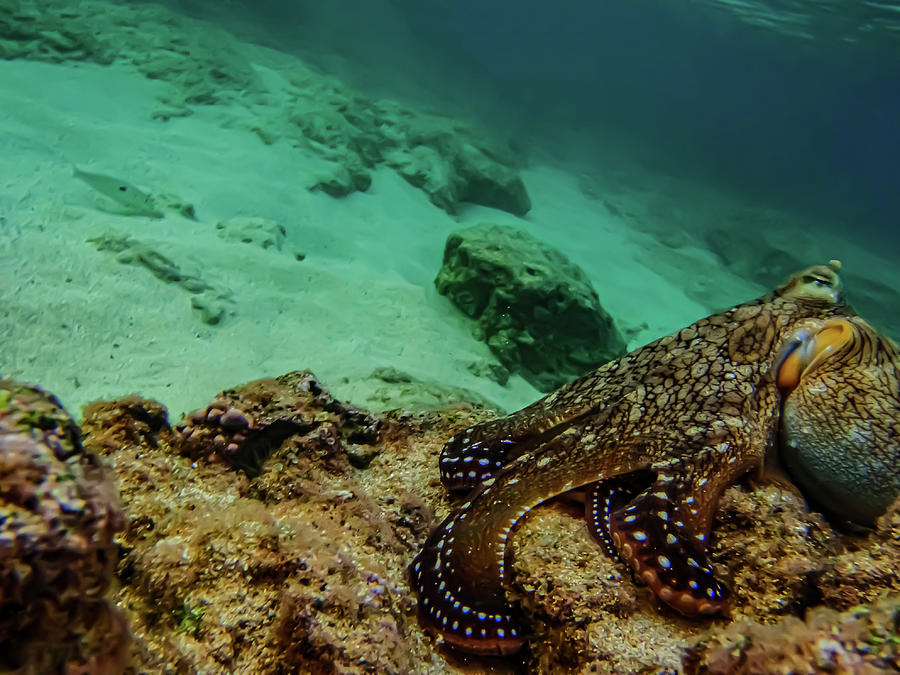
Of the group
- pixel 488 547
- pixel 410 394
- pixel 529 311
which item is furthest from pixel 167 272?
pixel 488 547

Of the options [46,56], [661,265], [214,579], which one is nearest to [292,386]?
[214,579]

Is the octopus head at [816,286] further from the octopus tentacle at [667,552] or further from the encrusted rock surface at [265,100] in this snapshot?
the encrusted rock surface at [265,100]

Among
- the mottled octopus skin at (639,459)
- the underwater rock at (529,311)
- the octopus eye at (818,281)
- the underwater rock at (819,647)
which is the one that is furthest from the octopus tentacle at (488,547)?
the underwater rock at (529,311)

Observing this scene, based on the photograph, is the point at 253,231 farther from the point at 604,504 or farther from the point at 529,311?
the point at 604,504

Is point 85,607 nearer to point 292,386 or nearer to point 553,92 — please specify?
point 292,386

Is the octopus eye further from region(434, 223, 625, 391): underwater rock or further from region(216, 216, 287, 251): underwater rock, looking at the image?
region(216, 216, 287, 251): underwater rock
